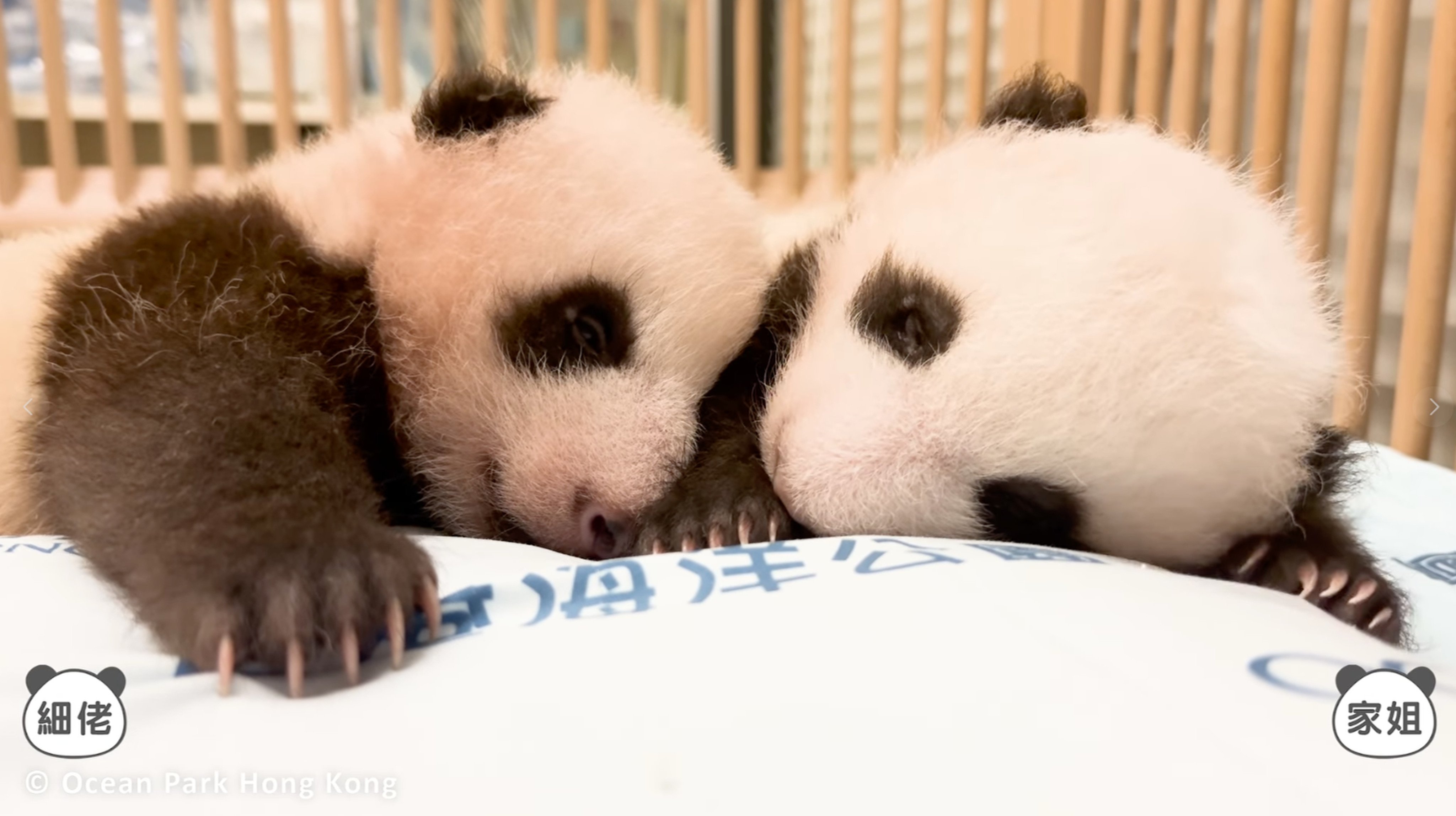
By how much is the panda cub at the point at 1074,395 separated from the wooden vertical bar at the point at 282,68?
1676mm

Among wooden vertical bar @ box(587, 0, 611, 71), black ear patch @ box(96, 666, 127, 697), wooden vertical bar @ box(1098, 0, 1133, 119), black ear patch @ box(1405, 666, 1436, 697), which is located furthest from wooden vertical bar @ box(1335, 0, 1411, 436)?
black ear patch @ box(96, 666, 127, 697)

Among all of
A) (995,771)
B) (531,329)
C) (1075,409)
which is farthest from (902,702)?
(531,329)

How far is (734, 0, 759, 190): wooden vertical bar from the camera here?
2.66 meters

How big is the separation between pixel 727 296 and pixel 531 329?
223mm

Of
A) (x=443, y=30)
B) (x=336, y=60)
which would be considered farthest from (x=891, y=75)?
(x=336, y=60)

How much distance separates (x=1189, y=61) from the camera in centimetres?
217

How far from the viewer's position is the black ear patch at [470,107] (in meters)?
1.22

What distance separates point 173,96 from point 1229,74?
7.27 feet

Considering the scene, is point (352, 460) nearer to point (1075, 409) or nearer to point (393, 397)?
point (393, 397)

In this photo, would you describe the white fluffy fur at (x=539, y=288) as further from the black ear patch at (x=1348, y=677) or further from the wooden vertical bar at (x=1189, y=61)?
the wooden vertical bar at (x=1189, y=61)

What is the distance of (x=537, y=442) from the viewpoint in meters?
1.13

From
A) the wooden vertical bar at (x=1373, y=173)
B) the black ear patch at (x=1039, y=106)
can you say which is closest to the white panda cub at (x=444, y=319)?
the black ear patch at (x=1039, y=106)

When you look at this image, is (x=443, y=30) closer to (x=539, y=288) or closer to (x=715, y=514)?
(x=539, y=288)

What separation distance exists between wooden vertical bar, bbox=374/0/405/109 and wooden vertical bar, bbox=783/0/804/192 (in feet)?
2.43
